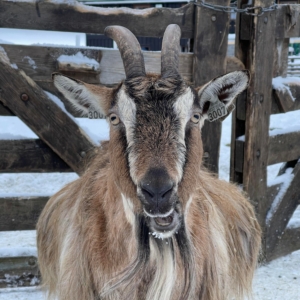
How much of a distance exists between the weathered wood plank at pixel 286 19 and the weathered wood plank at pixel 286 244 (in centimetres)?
215

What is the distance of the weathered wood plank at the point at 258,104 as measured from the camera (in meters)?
4.49

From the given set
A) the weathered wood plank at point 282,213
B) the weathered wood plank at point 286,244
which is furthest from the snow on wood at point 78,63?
the weathered wood plank at point 286,244

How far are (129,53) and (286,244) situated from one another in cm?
334

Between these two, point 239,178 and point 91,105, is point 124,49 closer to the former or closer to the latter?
point 91,105

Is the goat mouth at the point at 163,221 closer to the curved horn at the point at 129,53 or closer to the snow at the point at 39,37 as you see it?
the curved horn at the point at 129,53

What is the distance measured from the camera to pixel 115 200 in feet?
9.64

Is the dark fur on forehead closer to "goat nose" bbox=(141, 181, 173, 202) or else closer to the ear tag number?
the ear tag number

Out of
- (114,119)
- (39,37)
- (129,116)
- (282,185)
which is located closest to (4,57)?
(114,119)

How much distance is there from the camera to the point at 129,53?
296cm

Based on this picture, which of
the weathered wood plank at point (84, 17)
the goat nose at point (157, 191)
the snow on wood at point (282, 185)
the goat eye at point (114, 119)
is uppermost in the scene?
the weathered wood plank at point (84, 17)

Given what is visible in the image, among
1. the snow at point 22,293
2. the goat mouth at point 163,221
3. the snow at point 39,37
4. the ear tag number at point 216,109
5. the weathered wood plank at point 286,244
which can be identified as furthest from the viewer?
the snow at point 39,37

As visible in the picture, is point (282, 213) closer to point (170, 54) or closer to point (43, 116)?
point (43, 116)

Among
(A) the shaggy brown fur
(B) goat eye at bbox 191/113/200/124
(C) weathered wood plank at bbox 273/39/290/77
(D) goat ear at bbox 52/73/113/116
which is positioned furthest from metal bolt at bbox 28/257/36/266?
(C) weathered wood plank at bbox 273/39/290/77

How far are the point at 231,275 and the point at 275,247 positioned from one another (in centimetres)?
191
